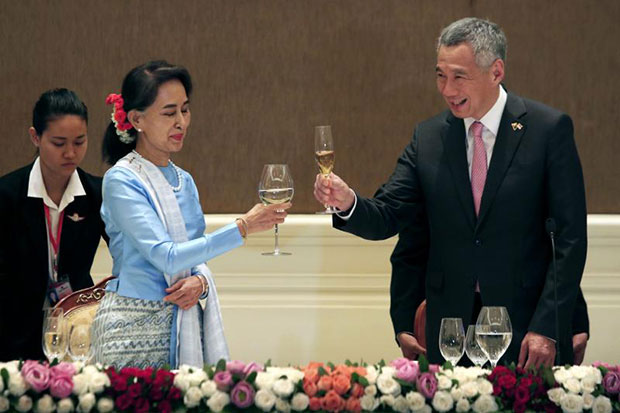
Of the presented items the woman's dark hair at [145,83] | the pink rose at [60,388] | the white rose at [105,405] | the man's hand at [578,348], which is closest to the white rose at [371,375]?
the white rose at [105,405]

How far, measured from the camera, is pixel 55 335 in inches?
96.6

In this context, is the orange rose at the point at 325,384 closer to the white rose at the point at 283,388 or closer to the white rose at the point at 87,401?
the white rose at the point at 283,388

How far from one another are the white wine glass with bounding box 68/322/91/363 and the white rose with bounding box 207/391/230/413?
44 centimetres

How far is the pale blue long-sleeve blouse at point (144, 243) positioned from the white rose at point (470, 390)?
86cm

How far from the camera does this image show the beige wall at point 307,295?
15.3 ft

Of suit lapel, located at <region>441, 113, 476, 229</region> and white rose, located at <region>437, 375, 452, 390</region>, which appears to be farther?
suit lapel, located at <region>441, 113, 476, 229</region>

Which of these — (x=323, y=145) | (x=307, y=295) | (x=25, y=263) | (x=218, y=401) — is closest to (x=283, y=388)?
(x=218, y=401)

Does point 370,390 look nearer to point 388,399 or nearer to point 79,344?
point 388,399

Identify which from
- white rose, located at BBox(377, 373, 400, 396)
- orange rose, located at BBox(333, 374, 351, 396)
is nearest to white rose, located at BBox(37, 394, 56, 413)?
orange rose, located at BBox(333, 374, 351, 396)

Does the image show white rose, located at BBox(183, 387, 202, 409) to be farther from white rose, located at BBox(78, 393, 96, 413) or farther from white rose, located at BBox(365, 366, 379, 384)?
white rose, located at BBox(365, 366, 379, 384)

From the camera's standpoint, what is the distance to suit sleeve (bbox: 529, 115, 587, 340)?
112 inches

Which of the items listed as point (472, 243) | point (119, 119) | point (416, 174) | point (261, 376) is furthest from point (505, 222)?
point (119, 119)

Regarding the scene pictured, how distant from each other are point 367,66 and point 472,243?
200cm

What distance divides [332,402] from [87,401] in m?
0.59
